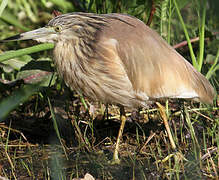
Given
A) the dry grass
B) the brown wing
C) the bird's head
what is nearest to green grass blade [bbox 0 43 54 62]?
the bird's head

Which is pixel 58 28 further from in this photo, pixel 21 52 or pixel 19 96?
pixel 19 96

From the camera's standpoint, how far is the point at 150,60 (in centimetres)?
221

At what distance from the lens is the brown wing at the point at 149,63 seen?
2.19 m

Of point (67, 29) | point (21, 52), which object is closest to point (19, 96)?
point (21, 52)

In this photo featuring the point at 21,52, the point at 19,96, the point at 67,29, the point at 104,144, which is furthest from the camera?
the point at 104,144

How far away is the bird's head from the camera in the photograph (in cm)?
215

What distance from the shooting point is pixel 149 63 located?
2219 mm

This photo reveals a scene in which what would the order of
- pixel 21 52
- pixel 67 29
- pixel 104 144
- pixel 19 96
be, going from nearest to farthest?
pixel 19 96 → pixel 21 52 → pixel 67 29 → pixel 104 144

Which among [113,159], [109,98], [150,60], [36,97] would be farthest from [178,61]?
[36,97]

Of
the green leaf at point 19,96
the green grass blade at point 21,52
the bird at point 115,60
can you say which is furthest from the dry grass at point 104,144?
the green leaf at point 19,96

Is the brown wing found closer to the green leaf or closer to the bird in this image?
the bird

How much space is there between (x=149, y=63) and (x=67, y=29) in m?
0.52

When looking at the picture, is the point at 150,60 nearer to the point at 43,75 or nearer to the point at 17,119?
the point at 43,75

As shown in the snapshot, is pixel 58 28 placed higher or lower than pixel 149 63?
higher
